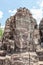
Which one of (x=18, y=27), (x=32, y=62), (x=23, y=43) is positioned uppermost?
(x=18, y=27)

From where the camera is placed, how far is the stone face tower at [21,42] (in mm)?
12543

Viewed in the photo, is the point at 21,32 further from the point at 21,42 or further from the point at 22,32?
the point at 21,42

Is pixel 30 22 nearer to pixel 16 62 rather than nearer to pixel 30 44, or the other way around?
pixel 30 44

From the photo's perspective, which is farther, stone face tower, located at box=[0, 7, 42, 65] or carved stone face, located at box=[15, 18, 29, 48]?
carved stone face, located at box=[15, 18, 29, 48]

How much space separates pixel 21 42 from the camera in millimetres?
13672

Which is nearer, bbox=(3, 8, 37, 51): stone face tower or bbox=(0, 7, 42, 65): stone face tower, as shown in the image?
bbox=(0, 7, 42, 65): stone face tower

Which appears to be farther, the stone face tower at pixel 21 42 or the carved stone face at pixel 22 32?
the carved stone face at pixel 22 32

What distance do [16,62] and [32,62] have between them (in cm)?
88

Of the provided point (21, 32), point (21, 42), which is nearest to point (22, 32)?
point (21, 32)

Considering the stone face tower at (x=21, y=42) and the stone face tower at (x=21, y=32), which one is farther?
the stone face tower at (x=21, y=32)

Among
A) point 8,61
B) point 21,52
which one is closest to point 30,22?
point 21,52

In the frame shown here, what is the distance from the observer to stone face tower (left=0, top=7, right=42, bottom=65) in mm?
12543

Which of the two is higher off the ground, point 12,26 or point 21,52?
point 12,26

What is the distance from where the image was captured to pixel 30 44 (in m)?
13.8
